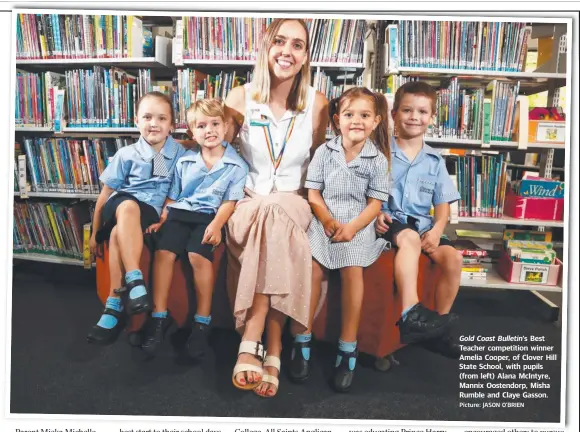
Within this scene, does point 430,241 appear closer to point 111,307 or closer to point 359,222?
point 359,222

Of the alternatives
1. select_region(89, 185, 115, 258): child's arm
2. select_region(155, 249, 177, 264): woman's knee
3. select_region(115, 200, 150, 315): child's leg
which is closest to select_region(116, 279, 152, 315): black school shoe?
select_region(115, 200, 150, 315): child's leg

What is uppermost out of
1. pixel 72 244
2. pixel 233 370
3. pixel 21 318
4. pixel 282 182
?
pixel 282 182

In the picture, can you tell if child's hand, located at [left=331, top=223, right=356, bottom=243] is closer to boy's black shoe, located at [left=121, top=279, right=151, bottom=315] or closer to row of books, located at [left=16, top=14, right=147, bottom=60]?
boy's black shoe, located at [left=121, top=279, right=151, bottom=315]

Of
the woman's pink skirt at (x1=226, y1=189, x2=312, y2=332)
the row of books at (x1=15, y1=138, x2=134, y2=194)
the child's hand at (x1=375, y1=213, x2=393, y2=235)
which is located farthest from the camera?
the row of books at (x1=15, y1=138, x2=134, y2=194)

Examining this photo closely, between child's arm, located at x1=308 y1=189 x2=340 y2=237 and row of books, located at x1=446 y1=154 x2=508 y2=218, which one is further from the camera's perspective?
row of books, located at x1=446 y1=154 x2=508 y2=218

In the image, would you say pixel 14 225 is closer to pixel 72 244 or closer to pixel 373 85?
pixel 72 244

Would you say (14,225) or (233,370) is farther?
(14,225)

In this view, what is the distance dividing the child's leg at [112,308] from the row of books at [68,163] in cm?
35

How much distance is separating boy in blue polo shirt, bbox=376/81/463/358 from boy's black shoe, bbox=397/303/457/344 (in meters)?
0.02

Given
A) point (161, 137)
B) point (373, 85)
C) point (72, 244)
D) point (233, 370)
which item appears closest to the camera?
point (233, 370)

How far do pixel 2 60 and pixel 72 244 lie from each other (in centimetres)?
79

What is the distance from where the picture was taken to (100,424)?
1401 millimetres

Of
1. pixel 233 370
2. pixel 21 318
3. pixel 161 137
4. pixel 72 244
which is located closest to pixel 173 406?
pixel 233 370

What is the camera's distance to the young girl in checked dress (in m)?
1.34
